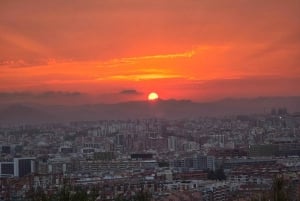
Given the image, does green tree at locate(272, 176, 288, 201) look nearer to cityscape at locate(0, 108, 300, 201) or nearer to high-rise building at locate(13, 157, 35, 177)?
cityscape at locate(0, 108, 300, 201)

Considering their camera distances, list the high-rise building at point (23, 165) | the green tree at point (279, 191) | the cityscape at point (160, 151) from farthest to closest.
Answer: the high-rise building at point (23, 165) < the cityscape at point (160, 151) < the green tree at point (279, 191)

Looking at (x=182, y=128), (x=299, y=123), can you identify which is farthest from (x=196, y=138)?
(x=299, y=123)

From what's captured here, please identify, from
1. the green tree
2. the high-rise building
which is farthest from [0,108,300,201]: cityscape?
the green tree

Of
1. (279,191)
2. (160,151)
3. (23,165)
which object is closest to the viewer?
(279,191)

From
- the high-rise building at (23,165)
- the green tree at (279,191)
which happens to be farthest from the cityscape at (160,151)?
the green tree at (279,191)

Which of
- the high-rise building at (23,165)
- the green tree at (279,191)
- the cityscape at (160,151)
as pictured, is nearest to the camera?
the green tree at (279,191)

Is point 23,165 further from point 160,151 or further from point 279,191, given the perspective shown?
point 279,191

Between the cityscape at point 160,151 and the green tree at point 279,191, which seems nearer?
the green tree at point 279,191

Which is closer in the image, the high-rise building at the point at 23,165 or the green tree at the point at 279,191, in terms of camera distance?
the green tree at the point at 279,191

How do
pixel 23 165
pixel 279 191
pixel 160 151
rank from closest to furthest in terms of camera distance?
pixel 279 191 → pixel 23 165 → pixel 160 151

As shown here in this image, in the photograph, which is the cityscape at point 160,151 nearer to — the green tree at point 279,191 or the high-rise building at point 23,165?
the high-rise building at point 23,165

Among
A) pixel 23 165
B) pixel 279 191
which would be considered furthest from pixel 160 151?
pixel 279 191
